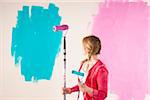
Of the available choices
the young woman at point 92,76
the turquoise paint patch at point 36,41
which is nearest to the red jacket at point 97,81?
the young woman at point 92,76

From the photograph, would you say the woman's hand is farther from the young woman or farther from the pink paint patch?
the pink paint patch

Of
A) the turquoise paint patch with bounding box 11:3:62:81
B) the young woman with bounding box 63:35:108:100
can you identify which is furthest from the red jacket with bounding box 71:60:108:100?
the turquoise paint patch with bounding box 11:3:62:81


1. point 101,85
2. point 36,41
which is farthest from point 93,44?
point 36,41

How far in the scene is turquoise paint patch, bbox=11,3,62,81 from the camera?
6.22 feet

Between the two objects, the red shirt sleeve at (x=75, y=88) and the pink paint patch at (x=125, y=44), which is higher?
the pink paint patch at (x=125, y=44)

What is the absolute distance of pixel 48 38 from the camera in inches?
74.8

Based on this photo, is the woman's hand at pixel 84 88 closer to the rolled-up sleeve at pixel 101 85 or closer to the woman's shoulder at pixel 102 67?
the rolled-up sleeve at pixel 101 85

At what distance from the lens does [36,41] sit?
74.9 inches

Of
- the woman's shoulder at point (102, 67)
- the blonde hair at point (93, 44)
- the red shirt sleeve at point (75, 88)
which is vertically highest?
the blonde hair at point (93, 44)

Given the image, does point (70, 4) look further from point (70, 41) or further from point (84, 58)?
point (84, 58)

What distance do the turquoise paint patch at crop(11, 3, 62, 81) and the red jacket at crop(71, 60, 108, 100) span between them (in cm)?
26

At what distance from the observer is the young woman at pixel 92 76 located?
1.84 m

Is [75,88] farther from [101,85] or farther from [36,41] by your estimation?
[36,41]

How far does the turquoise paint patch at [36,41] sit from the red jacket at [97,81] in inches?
10.1
